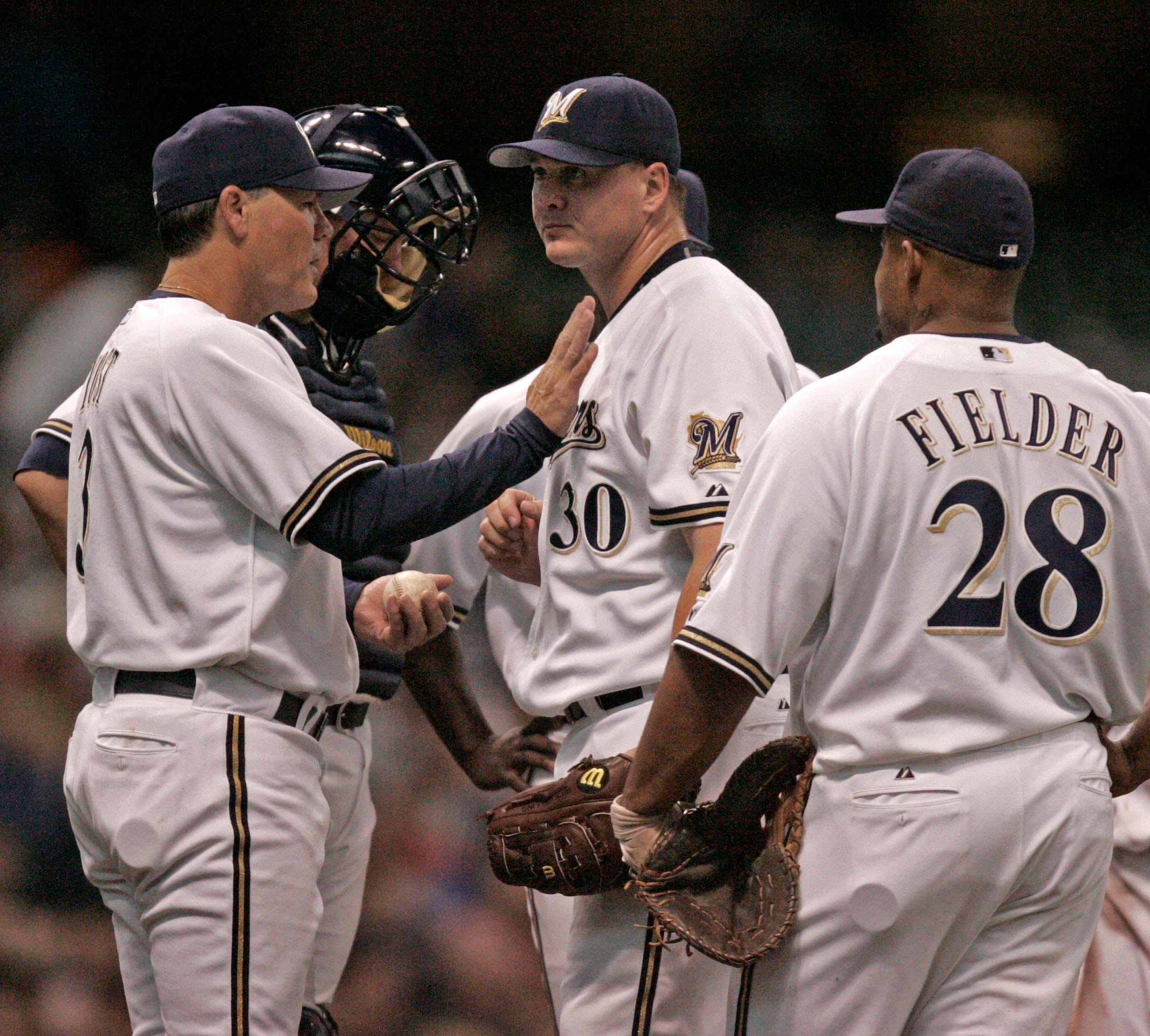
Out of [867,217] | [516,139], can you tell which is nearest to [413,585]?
[867,217]

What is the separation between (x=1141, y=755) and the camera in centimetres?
249

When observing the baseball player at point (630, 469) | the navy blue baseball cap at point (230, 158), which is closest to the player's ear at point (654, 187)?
the baseball player at point (630, 469)

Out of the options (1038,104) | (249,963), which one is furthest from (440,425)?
(249,963)

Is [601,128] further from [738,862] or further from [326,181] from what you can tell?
[738,862]

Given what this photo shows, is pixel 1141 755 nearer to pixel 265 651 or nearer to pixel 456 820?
pixel 265 651

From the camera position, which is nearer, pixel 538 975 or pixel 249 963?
pixel 249 963

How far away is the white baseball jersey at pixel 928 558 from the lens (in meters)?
2.11

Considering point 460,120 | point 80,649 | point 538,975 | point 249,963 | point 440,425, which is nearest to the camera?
point 249,963

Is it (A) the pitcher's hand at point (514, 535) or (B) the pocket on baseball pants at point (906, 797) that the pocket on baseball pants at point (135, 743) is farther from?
(B) the pocket on baseball pants at point (906, 797)

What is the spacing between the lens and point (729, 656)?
211 cm

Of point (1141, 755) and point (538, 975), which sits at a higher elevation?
point (1141, 755)

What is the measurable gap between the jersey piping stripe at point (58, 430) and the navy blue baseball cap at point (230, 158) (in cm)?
72

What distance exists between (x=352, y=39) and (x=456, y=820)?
3.71 metres

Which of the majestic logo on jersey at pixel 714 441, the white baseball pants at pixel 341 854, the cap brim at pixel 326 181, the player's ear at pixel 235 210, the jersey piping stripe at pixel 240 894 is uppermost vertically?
the cap brim at pixel 326 181
